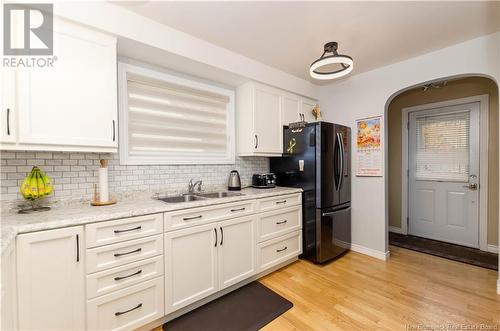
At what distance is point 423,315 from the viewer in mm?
1867

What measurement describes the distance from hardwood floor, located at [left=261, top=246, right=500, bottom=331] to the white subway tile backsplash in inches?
57.5

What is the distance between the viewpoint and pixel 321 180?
9.10ft

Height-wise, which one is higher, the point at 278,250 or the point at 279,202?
the point at 279,202

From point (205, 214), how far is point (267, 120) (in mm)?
1564

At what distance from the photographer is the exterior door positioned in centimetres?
325

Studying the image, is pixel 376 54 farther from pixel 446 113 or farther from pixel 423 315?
pixel 423 315

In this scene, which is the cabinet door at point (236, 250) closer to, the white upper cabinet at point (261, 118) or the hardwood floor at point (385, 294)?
the hardwood floor at point (385, 294)

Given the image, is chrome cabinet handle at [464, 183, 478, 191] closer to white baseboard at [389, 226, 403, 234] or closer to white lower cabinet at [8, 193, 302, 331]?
white baseboard at [389, 226, 403, 234]

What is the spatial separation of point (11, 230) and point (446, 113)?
5046 mm

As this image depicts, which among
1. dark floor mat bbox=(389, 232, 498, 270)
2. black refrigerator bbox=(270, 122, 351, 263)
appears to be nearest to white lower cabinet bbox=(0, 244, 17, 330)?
black refrigerator bbox=(270, 122, 351, 263)

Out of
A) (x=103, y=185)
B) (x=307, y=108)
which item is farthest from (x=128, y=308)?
(x=307, y=108)

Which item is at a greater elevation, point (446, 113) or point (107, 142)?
point (446, 113)

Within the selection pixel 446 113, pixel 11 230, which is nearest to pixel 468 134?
pixel 446 113

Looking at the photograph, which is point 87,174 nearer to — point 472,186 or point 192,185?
point 192,185
